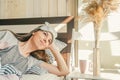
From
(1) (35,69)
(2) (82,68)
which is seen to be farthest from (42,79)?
(2) (82,68)

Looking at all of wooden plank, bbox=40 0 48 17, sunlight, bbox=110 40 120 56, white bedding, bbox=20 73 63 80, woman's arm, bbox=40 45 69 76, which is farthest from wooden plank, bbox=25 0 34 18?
sunlight, bbox=110 40 120 56

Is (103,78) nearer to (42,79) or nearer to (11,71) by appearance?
(42,79)

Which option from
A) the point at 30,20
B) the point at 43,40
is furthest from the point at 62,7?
the point at 43,40

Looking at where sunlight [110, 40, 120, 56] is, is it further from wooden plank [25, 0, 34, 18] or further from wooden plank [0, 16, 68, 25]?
wooden plank [25, 0, 34, 18]

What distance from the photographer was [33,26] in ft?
9.37

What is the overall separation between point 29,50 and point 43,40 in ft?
0.63

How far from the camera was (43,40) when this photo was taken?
6.99 feet

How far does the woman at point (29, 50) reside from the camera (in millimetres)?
2045

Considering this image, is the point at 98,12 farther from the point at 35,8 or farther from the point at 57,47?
the point at 35,8

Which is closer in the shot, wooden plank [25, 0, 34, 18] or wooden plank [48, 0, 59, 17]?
wooden plank [48, 0, 59, 17]

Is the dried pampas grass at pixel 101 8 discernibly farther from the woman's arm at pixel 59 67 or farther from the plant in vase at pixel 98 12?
the woman's arm at pixel 59 67

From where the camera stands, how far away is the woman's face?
2.12m

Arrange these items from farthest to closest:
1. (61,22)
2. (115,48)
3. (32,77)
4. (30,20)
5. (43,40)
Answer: (30,20)
(61,22)
(115,48)
(43,40)
(32,77)

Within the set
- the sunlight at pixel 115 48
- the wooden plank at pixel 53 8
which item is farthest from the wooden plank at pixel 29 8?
the sunlight at pixel 115 48
